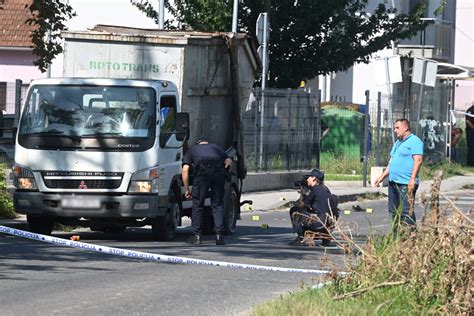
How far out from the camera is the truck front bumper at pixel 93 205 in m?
16.3

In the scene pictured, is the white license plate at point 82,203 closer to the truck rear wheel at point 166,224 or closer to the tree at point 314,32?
the truck rear wheel at point 166,224

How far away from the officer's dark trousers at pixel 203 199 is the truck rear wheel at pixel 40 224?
7.10ft

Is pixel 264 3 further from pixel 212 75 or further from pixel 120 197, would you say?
pixel 120 197

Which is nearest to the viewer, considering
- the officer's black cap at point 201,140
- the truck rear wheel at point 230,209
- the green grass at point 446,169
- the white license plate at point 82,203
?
the white license plate at point 82,203

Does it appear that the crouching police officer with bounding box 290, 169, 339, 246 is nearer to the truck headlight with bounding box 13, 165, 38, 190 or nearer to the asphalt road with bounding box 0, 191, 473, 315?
the asphalt road with bounding box 0, 191, 473, 315

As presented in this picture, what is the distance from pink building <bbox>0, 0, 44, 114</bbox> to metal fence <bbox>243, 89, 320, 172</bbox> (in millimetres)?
15646

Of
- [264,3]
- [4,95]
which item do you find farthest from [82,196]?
[264,3]

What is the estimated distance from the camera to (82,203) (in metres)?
16.3

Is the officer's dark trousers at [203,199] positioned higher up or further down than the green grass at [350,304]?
higher up

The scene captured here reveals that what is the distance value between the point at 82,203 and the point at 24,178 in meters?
0.95

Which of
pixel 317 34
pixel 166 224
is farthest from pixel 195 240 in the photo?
pixel 317 34

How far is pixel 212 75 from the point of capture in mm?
18984

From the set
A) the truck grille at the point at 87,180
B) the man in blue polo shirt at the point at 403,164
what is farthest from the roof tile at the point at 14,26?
the man in blue polo shirt at the point at 403,164

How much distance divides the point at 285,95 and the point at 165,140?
1186cm
